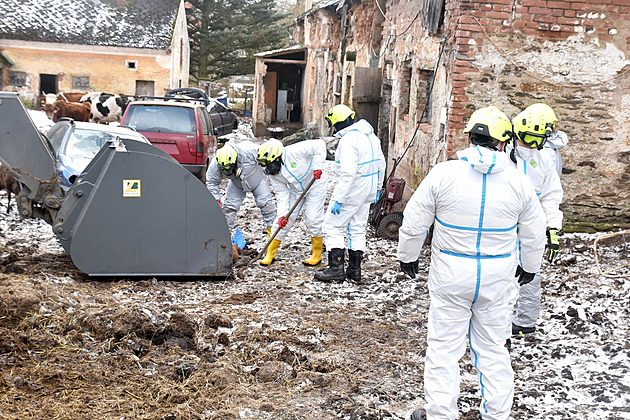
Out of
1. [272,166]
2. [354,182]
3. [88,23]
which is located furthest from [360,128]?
[88,23]

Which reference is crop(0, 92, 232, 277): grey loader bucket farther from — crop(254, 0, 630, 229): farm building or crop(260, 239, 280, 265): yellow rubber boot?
crop(254, 0, 630, 229): farm building

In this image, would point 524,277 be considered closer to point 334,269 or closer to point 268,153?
point 334,269

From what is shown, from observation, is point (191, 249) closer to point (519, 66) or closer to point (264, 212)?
point (264, 212)

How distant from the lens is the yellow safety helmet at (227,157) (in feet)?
27.9

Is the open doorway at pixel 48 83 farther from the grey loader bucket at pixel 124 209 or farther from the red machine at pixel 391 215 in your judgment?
the grey loader bucket at pixel 124 209

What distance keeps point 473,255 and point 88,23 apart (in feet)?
103

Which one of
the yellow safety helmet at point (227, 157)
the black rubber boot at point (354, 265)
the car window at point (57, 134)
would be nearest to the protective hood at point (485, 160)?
the black rubber boot at point (354, 265)

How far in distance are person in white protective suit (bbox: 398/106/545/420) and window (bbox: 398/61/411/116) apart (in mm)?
8244

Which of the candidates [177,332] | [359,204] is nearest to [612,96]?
[359,204]

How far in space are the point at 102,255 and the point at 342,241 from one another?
2645 mm

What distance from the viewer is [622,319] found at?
6.45 metres

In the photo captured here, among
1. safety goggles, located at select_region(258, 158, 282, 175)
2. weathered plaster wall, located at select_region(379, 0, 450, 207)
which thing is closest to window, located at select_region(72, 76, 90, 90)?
weathered plaster wall, located at select_region(379, 0, 450, 207)

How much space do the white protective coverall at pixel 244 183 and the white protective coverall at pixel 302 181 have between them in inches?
11.9

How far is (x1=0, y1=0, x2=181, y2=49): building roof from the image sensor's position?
30875mm
